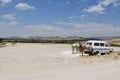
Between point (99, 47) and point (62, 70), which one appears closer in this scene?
point (62, 70)

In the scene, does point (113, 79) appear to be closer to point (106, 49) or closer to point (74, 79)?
point (74, 79)

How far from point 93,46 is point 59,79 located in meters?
20.9

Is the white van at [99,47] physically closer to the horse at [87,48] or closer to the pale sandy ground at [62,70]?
the horse at [87,48]

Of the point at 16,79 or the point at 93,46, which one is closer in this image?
the point at 16,79

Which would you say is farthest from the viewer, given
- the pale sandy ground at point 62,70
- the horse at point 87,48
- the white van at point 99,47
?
the white van at point 99,47

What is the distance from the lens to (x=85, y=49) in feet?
107

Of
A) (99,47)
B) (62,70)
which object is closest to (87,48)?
(99,47)

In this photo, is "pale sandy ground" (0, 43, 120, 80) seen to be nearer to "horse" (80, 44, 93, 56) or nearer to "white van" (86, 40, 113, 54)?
"horse" (80, 44, 93, 56)

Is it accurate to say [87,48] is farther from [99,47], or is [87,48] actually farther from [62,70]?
[62,70]

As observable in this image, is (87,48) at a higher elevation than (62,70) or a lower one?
higher

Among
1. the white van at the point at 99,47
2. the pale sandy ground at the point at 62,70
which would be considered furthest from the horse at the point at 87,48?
the pale sandy ground at the point at 62,70

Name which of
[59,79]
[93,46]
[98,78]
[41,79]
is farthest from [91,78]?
[93,46]

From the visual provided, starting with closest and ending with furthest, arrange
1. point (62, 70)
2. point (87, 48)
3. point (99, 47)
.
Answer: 1. point (62, 70)
2. point (87, 48)
3. point (99, 47)

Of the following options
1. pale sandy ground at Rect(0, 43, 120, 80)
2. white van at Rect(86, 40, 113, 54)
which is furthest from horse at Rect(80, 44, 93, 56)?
pale sandy ground at Rect(0, 43, 120, 80)
